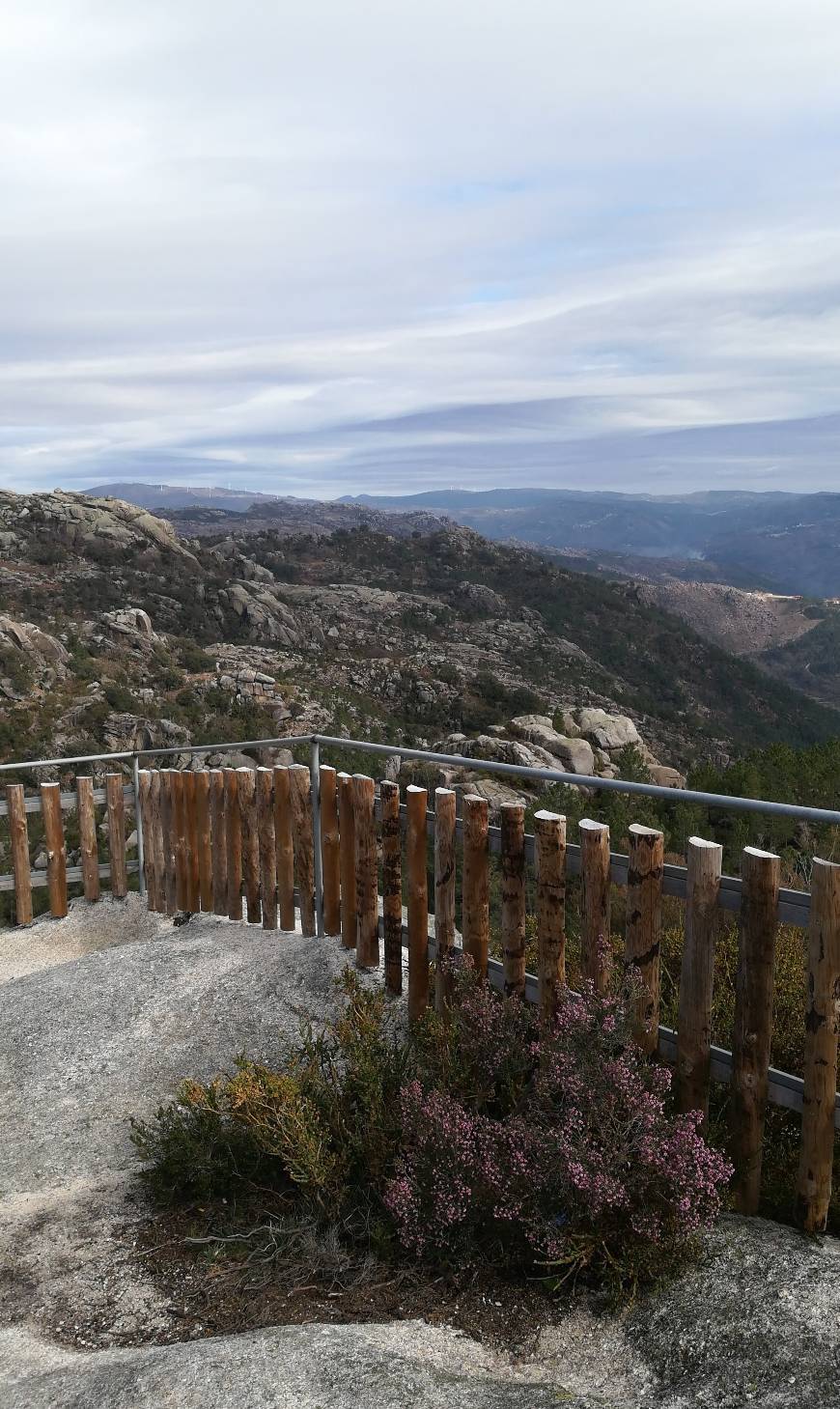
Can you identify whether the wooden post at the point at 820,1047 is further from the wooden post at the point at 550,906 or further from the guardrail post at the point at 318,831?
the guardrail post at the point at 318,831

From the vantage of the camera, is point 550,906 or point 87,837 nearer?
point 550,906

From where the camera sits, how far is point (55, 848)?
8.76m

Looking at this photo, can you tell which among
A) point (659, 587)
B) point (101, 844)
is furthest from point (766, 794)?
point (659, 587)

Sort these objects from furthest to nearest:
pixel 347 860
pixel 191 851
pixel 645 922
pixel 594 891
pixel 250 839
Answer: pixel 191 851
pixel 250 839
pixel 347 860
pixel 594 891
pixel 645 922

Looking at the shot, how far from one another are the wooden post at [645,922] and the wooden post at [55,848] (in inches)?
249

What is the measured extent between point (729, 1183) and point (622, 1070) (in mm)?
722

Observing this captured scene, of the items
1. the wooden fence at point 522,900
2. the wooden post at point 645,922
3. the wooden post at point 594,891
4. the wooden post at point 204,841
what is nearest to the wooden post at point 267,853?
the wooden fence at point 522,900

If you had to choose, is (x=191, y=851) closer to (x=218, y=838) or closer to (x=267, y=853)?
(x=218, y=838)

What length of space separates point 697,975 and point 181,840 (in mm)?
5482

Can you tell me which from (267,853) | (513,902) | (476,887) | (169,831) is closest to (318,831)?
(267,853)

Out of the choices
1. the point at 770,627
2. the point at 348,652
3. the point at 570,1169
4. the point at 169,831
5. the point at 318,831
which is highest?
the point at 318,831

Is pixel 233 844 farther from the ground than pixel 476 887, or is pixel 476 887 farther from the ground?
pixel 476 887

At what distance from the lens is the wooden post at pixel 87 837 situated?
351 inches

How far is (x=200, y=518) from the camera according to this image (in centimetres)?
16788
